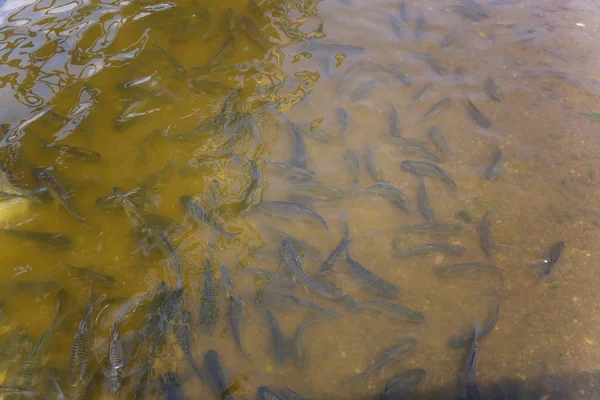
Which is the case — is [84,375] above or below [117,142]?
below

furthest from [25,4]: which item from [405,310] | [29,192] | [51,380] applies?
[405,310]

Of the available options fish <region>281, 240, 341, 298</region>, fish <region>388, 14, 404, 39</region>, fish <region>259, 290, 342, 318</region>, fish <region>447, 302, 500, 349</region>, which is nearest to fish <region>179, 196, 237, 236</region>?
fish <region>281, 240, 341, 298</region>

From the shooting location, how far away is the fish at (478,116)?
4914 millimetres

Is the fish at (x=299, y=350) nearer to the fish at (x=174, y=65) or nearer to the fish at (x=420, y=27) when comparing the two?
the fish at (x=174, y=65)

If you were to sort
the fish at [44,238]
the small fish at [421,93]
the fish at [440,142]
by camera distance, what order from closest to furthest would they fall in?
the fish at [44,238] < the fish at [440,142] < the small fish at [421,93]

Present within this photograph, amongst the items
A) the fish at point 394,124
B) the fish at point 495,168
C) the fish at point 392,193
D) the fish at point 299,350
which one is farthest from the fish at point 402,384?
the fish at point 394,124

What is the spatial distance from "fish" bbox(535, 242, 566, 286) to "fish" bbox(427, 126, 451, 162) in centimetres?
144

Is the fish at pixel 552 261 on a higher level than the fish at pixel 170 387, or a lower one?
higher

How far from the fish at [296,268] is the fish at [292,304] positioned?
0.15 metres

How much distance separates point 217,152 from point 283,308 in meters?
1.99

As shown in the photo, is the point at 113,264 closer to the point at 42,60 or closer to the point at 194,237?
the point at 194,237

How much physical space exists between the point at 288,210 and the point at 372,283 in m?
1.08

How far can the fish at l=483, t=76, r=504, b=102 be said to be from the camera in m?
5.23

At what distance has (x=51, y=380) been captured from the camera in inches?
119
